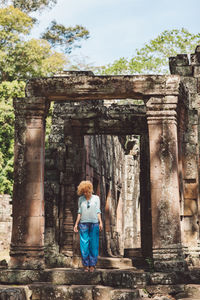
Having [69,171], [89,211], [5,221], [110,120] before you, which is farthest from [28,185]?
[5,221]

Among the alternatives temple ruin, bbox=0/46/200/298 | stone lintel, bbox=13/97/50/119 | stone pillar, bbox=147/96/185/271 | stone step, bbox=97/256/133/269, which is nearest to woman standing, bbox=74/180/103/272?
temple ruin, bbox=0/46/200/298

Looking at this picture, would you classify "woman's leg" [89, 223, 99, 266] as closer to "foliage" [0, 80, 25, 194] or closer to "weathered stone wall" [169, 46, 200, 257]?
"weathered stone wall" [169, 46, 200, 257]

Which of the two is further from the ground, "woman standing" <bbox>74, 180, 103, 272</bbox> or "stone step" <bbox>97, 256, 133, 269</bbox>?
"woman standing" <bbox>74, 180, 103, 272</bbox>

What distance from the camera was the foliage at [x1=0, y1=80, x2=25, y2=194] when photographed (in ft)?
69.5

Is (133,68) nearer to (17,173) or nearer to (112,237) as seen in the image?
(112,237)

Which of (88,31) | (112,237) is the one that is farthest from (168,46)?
(112,237)

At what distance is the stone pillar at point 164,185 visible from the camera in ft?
23.0

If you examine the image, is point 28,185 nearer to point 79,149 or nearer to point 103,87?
point 103,87

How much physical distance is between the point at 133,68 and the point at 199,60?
18.4m

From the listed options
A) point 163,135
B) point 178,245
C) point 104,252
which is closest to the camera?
point 178,245

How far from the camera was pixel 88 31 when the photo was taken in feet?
103

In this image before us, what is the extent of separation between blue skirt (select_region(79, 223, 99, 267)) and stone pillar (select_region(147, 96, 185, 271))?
3.18 feet

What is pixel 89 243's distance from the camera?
7.37 metres

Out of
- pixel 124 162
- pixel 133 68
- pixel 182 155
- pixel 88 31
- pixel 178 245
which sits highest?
pixel 88 31
